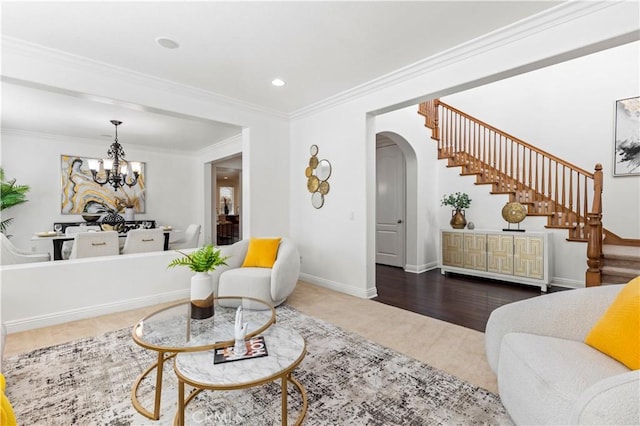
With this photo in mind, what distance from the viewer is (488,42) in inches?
104

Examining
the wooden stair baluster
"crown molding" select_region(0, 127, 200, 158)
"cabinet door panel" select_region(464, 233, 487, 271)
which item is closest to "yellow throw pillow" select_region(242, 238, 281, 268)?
"cabinet door panel" select_region(464, 233, 487, 271)

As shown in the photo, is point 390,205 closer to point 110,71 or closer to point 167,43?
point 167,43

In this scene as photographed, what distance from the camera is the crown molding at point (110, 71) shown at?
8.86ft

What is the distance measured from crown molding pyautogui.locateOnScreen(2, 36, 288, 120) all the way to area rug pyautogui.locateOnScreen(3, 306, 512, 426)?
8.76ft

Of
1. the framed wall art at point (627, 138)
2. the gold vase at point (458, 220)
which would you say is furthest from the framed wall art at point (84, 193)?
the framed wall art at point (627, 138)

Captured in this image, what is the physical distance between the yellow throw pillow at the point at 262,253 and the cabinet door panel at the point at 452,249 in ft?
10.2

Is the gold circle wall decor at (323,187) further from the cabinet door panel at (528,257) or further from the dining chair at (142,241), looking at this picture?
the cabinet door panel at (528,257)

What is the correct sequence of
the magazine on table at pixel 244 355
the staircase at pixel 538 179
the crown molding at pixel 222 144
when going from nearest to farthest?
the magazine on table at pixel 244 355
the staircase at pixel 538 179
the crown molding at pixel 222 144

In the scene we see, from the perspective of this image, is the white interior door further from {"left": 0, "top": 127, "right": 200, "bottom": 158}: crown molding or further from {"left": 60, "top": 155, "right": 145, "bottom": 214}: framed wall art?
{"left": 0, "top": 127, "right": 200, "bottom": 158}: crown molding

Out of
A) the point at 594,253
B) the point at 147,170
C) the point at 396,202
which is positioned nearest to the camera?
the point at 594,253

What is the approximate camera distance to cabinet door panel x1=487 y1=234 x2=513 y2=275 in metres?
4.50

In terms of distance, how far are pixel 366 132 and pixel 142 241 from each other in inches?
131

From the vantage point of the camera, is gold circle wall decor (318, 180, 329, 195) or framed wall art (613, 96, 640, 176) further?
gold circle wall decor (318, 180, 329, 195)

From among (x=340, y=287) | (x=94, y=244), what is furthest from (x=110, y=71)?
(x=340, y=287)
